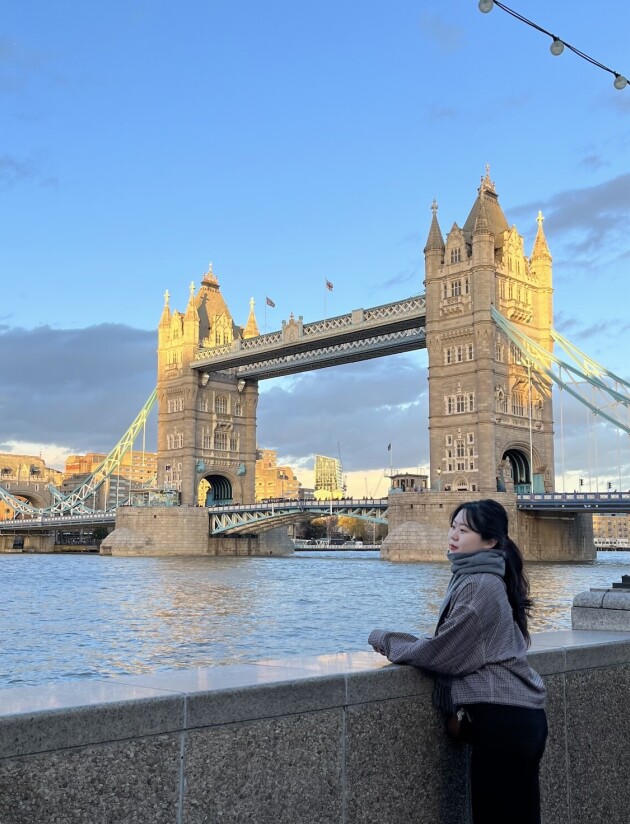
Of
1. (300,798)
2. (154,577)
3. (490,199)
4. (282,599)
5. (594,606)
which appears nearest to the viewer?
(300,798)

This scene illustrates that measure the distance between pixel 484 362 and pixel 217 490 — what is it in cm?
3187

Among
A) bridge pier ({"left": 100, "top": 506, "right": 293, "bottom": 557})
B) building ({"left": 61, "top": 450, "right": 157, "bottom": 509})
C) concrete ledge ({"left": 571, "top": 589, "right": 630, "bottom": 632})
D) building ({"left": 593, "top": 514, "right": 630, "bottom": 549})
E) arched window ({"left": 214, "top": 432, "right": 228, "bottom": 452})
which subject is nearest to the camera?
concrete ledge ({"left": 571, "top": 589, "right": 630, "bottom": 632})

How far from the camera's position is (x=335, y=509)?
198ft

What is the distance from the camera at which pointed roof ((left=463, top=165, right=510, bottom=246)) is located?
58125 millimetres

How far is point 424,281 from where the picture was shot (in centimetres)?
5828

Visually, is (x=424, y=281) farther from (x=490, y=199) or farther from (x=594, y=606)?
(x=594, y=606)

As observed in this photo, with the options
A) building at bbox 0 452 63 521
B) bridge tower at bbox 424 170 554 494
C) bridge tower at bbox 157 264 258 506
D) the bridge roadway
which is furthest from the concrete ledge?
building at bbox 0 452 63 521

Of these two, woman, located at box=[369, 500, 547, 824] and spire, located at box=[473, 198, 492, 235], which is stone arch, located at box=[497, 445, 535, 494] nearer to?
spire, located at box=[473, 198, 492, 235]

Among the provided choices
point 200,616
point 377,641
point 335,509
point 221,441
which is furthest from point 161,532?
point 377,641

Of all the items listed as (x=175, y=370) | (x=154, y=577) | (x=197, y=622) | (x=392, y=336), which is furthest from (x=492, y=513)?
(x=175, y=370)

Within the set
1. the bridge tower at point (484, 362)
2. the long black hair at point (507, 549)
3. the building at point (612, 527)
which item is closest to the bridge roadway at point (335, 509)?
the bridge tower at point (484, 362)

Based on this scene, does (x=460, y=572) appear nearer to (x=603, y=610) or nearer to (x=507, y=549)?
(x=507, y=549)

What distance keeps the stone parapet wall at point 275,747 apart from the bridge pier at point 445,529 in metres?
46.2

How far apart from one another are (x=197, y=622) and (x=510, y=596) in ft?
61.1
